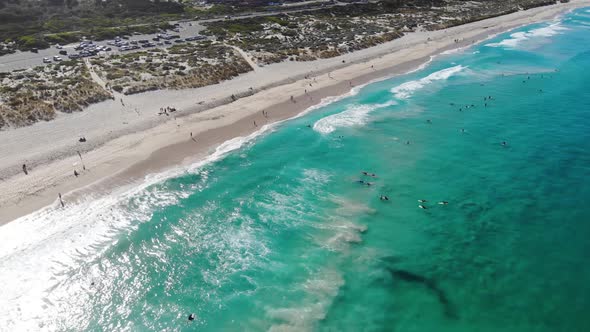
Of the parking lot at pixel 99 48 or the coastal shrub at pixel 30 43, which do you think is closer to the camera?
the parking lot at pixel 99 48

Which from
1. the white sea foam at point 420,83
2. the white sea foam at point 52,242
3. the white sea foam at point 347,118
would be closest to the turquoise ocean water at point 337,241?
the white sea foam at point 52,242

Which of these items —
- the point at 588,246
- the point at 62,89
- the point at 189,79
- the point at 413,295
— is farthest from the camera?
the point at 189,79

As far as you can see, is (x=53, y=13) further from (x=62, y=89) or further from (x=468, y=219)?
(x=468, y=219)

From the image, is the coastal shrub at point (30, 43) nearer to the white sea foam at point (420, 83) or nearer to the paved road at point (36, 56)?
the paved road at point (36, 56)

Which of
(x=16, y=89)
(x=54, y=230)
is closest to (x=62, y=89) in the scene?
(x=16, y=89)

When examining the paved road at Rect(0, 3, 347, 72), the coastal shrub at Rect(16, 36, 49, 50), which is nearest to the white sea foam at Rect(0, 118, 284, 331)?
the paved road at Rect(0, 3, 347, 72)

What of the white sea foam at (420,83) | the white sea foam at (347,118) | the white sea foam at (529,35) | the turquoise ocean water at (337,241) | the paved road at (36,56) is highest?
the paved road at (36,56)
